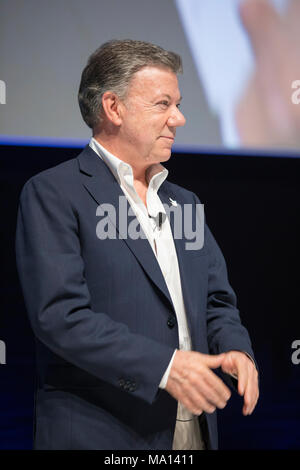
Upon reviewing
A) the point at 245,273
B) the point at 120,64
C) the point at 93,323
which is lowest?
the point at 245,273

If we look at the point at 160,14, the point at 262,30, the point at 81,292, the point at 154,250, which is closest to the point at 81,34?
the point at 160,14

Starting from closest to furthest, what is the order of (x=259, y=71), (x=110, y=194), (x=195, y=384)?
1. (x=195, y=384)
2. (x=110, y=194)
3. (x=259, y=71)

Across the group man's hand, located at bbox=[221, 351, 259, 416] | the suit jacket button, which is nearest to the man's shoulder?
the suit jacket button

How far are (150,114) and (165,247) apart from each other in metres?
0.33

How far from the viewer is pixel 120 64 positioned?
140 cm

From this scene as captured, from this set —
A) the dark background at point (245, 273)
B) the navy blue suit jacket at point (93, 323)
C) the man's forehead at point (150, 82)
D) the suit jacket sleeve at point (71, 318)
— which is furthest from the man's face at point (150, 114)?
the dark background at point (245, 273)

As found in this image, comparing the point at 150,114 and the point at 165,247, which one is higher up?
the point at 150,114

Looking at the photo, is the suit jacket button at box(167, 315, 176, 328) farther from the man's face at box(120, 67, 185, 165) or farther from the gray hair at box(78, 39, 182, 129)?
the gray hair at box(78, 39, 182, 129)

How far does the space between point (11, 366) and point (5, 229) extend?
0.64 m

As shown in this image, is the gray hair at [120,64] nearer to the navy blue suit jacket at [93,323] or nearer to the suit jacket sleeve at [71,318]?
the navy blue suit jacket at [93,323]

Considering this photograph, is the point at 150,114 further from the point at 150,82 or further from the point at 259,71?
the point at 259,71

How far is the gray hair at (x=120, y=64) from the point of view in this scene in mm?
1400

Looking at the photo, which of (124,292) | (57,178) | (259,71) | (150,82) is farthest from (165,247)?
(259,71)
